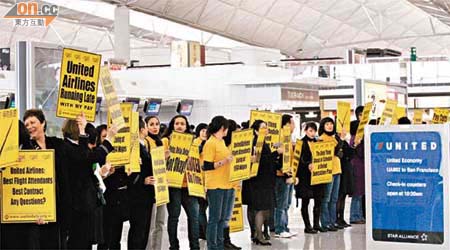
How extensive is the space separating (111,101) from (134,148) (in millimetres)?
1120

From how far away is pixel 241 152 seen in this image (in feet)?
31.4

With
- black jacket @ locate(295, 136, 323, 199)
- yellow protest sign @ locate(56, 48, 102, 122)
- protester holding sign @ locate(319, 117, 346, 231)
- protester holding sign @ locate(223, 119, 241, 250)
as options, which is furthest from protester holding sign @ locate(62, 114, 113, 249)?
protester holding sign @ locate(319, 117, 346, 231)

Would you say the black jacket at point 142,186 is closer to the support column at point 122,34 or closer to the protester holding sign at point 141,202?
the protester holding sign at point 141,202

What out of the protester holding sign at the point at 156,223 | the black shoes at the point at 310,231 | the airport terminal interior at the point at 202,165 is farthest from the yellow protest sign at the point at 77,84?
the black shoes at the point at 310,231

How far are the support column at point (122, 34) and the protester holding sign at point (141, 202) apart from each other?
22818 millimetres

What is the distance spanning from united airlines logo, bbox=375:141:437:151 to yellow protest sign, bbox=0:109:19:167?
10.0ft

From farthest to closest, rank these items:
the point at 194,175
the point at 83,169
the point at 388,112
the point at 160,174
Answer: the point at 388,112 < the point at 194,175 < the point at 160,174 < the point at 83,169

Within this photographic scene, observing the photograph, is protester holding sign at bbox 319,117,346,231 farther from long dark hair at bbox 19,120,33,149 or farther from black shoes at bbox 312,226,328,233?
long dark hair at bbox 19,120,33,149

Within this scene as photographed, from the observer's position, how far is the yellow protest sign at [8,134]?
573 cm

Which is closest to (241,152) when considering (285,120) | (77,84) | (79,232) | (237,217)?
(237,217)

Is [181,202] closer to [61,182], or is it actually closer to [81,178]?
[81,178]

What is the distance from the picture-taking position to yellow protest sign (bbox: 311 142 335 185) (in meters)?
11.5

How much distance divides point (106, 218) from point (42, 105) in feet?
4.08

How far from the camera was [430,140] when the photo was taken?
6.77 metres
